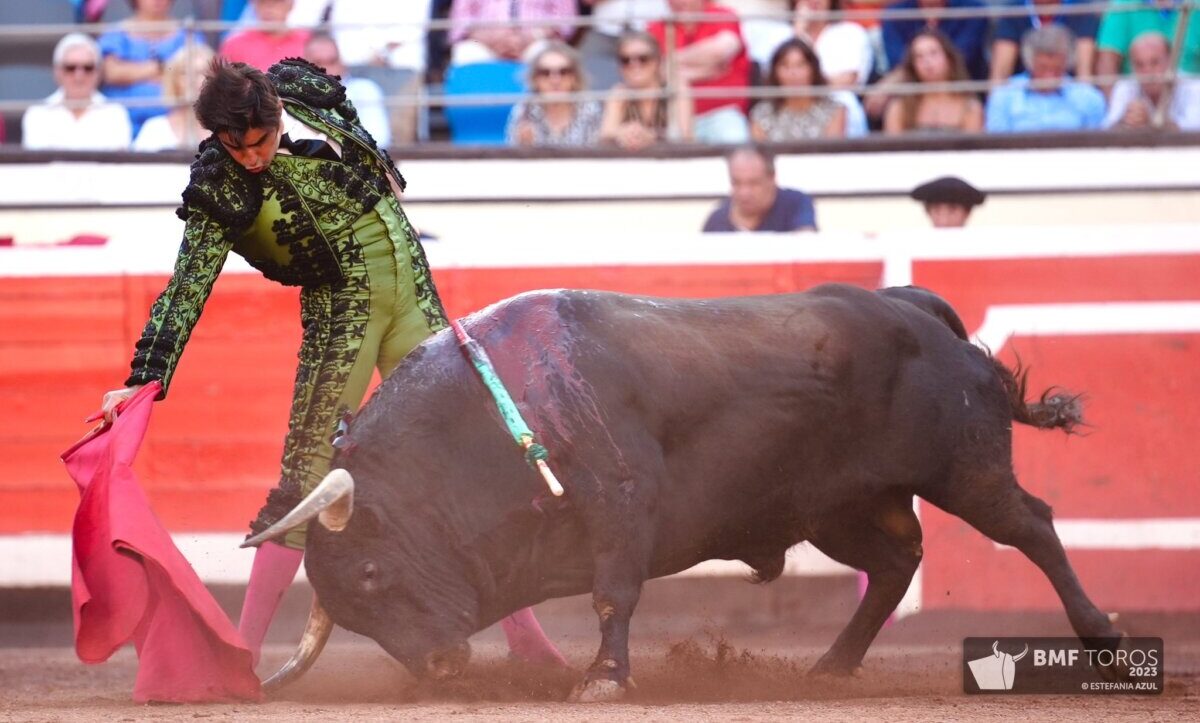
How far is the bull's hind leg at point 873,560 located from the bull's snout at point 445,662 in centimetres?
108

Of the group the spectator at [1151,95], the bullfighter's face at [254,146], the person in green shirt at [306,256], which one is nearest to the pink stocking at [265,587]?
the person in green shirt at [306,256]

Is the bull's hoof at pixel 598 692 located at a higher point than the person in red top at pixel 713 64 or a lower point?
lower

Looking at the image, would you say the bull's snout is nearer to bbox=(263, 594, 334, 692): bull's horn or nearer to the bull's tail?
bbox=(263, 594, 334, 692): bull's horn

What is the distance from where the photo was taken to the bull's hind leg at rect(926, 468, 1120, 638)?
14.1ft

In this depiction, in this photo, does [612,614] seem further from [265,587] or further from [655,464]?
[265,587]

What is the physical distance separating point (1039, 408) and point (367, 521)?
1.88 meters

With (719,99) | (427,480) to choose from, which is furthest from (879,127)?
(427,480)

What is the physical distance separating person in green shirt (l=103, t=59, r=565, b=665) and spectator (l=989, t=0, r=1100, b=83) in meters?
4.02

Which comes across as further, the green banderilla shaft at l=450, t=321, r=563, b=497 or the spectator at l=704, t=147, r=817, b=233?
the spectator at l=704, t=147, r=817, b=233

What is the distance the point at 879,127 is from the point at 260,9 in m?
2.83

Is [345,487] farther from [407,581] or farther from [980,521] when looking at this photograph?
[980,521]

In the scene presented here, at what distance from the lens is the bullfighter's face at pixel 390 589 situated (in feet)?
12.6

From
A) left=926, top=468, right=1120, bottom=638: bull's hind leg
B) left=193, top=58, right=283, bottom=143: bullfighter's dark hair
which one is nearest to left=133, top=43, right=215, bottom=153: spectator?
left=193, top=58, right=283, bottom=143: bullfighter's dark hair

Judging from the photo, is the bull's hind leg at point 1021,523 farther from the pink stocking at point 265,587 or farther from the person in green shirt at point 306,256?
the pink stocking at point 265,587
